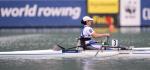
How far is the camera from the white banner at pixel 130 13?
3488 centimetres

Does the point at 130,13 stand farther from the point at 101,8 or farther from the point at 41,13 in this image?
the point at 41,13

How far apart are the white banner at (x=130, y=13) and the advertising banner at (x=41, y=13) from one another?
8.53 feet

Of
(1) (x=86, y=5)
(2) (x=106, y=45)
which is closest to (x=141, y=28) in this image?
(1) (x=86, y=5)

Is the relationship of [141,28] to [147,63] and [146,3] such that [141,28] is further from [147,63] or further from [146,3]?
[147,63]

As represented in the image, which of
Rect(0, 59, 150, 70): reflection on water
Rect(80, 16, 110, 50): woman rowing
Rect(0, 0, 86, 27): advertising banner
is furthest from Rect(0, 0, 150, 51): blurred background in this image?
Rect(0, 59, 150, 70): reflection on water

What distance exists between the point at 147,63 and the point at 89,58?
6.68 ft

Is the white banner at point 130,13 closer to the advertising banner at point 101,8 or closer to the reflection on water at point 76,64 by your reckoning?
the advertising banner at point 101,8

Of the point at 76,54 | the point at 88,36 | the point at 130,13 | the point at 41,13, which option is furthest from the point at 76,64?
the point at 41,13

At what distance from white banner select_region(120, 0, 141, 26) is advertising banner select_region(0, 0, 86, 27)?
102 inches

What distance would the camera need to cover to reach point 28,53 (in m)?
16.4

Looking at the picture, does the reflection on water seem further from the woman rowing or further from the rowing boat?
the woman rowing

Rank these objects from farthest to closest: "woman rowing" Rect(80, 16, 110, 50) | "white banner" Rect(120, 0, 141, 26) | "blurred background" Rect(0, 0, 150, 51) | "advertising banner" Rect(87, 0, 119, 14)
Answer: "advertising banner" Rect(87, 0, 119, 14) → "blurred background" Rect(0, 0, 150, 51) → "white banner" Rect(120, 0, 141, 26) → "woman rowing" Rect(80, 16, 110, 50)

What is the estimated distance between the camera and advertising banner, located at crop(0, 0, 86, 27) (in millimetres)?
35344

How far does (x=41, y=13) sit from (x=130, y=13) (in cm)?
598
